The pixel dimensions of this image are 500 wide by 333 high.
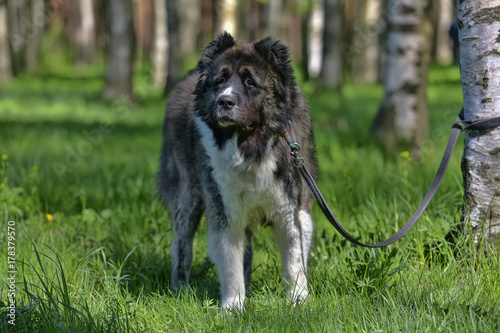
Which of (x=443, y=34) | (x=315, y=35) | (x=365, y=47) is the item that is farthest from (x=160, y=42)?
(x=443, y=34)

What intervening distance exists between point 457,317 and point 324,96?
10.2 m

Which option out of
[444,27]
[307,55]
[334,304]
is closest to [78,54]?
[307,55]

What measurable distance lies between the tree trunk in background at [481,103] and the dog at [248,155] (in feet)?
3.18

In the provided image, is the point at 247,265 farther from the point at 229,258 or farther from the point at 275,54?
the point at 275,54

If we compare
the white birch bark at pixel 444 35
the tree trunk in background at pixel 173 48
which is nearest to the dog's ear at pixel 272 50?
the tree trunk in background at pixel 173 48

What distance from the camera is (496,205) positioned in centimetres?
330

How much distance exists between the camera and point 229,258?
3.31m

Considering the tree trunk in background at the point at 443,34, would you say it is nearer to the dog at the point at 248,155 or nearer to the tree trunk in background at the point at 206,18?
the tree trunk in background at the point at 206,18

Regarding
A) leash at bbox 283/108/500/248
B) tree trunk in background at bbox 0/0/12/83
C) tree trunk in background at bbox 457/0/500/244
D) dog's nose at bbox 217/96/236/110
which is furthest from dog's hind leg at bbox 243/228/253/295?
tree trunk in background at bbox 0/0/12/83

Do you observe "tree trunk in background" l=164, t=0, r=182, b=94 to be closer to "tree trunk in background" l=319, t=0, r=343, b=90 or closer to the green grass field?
"tree trunk in background" l=319, t=0, r=343, b=90

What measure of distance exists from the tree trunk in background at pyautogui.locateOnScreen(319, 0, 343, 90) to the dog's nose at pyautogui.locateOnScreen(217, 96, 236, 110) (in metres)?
10.3

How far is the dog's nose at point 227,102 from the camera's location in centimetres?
300

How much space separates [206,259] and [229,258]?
475 millimetres

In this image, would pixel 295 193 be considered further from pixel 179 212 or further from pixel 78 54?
pixel 78 54
